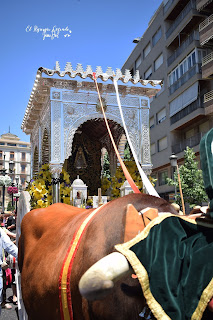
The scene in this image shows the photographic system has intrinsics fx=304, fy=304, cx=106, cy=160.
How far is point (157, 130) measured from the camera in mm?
32062

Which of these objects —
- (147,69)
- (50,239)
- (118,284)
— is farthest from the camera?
(147,69)

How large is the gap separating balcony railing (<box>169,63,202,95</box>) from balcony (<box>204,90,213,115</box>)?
2288mm

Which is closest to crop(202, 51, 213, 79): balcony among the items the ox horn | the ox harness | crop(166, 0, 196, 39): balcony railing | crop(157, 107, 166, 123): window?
crop(166, 0, 196, 39): balcony railing

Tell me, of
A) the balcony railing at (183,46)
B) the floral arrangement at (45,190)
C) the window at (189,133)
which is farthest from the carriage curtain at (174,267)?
the balcony railing at (183,46)

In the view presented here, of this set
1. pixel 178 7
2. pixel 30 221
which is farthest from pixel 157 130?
pixel 30 221

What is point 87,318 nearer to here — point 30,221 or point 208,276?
point 208,276

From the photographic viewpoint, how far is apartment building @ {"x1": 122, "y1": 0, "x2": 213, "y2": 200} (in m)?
25.8

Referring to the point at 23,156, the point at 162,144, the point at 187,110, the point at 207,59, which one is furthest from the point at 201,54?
the point at 23,156

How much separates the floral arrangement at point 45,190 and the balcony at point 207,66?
18.5 meters

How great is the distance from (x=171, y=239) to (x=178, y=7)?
32046 millimetres

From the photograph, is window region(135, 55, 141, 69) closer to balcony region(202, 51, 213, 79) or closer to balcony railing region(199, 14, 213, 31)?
balcony railing region(199, 14, 213, 31)

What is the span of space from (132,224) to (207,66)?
1017 inches

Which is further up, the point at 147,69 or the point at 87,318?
the point at 147,69

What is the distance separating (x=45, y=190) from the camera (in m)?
10.4
